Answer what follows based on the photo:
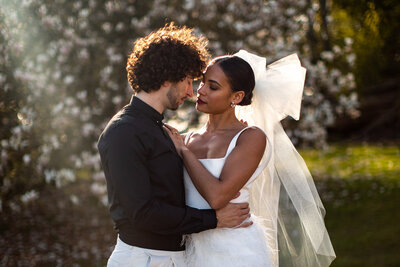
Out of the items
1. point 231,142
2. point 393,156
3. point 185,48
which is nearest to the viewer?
point 185,48

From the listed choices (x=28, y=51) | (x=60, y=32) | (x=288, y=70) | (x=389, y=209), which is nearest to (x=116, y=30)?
(x=60, y=32)

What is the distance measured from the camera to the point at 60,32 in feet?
21.1

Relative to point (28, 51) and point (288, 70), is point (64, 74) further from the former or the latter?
point (288, 70)

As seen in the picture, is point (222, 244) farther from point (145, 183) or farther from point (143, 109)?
point (143, 109)

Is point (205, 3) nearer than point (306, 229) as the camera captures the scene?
No

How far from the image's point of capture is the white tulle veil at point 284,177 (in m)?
2.89

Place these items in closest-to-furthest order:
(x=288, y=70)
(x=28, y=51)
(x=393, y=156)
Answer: (x=288, y=70), (x=28, y=51), (x=393, y=156)

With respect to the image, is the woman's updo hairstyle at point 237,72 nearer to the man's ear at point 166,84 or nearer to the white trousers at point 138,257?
the man's ear at point 166,84

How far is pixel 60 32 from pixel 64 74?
56cm

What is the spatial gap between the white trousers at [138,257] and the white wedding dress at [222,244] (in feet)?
0.67

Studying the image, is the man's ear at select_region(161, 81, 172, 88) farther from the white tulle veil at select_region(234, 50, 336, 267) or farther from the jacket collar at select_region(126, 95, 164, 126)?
the white tulle veil at select_region(234, 50, 336, 267)

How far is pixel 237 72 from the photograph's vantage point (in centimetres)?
274

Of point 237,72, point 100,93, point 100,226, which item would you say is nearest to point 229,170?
point 237,72

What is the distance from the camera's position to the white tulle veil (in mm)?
2891
